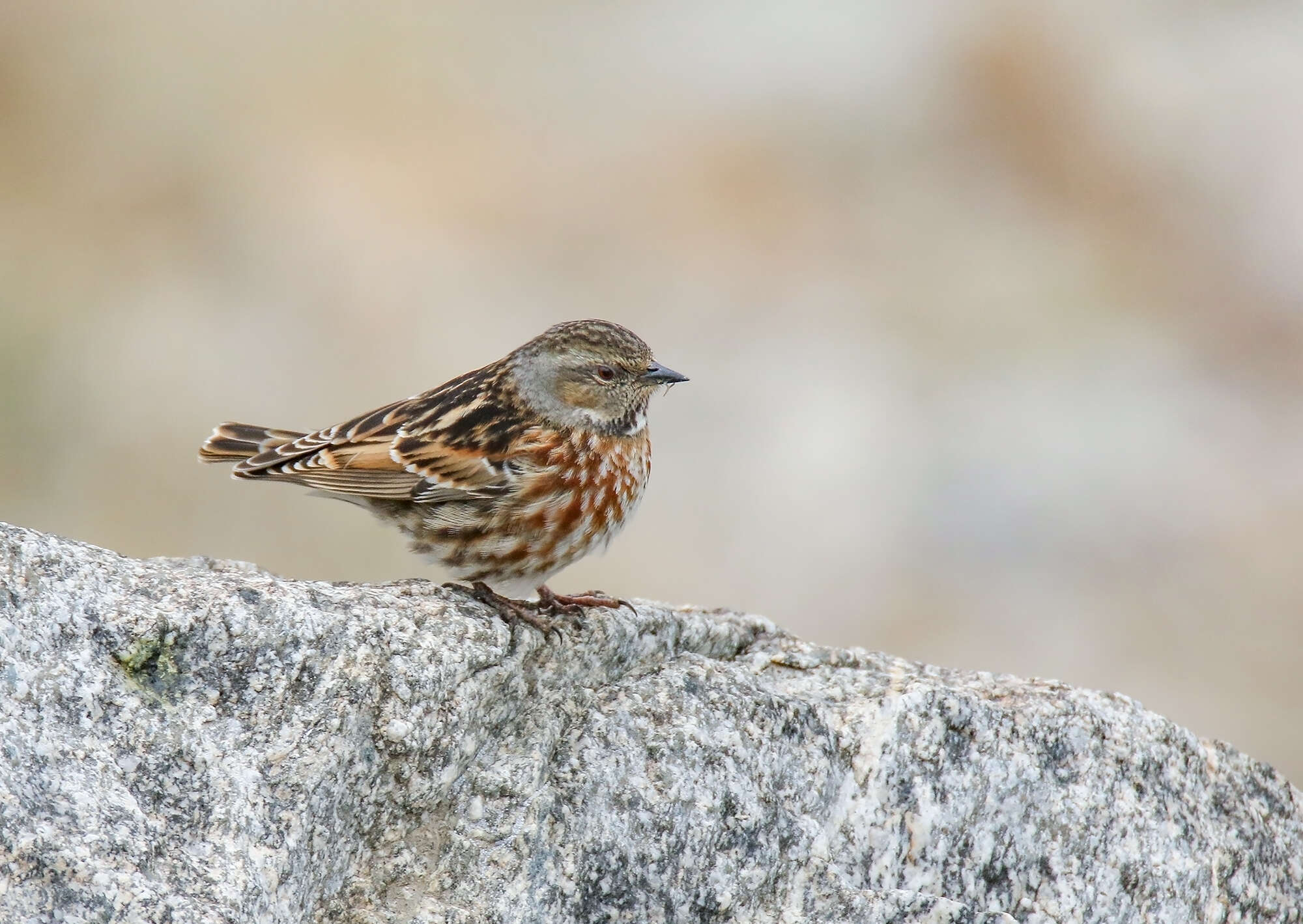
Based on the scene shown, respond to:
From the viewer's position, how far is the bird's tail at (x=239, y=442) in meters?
6.70

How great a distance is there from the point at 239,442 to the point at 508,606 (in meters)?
2.19

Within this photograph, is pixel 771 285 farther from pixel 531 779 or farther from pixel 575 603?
pixel 531 779

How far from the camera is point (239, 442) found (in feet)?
22.1

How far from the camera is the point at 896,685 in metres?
5.03

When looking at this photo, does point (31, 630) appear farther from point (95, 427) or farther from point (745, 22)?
point (745, 22)

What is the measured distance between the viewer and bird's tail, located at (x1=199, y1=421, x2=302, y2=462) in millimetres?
6695

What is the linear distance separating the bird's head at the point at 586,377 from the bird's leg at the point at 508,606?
96 cm

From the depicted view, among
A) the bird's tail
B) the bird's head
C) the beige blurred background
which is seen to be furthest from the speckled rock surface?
the beige blurred background

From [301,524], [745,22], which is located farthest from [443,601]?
[745,22]

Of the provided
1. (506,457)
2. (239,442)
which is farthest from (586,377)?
(239,442)

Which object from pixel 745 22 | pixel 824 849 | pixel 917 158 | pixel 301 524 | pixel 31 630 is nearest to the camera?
pixel 31 630

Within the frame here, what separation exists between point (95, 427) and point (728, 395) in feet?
18.3

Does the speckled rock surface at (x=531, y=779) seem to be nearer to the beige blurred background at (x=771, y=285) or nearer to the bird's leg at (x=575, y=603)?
the bird's leg at (x=575, y=603)

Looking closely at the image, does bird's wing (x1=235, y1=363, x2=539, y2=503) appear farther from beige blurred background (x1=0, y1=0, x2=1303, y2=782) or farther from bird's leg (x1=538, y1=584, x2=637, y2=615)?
beige blurred background (x1=0, y1=0, x2=1303, y2=782)
